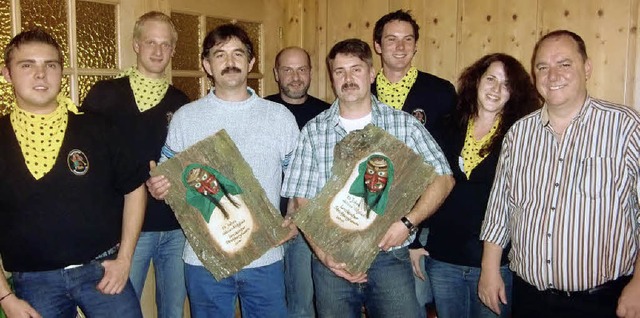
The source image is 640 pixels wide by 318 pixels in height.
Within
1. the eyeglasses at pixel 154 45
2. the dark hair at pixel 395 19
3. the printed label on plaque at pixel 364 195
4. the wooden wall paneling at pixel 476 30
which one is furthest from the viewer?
the wooden wall paneling at pixel 476 30

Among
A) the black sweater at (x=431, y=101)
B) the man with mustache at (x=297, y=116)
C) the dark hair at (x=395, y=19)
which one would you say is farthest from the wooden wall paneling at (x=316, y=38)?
the black sweater at (x=431, y=101)

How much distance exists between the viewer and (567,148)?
1909 mm

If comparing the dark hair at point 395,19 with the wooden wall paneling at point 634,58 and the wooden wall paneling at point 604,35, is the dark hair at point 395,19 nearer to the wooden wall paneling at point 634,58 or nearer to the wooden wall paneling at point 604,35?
the wooden wall paneling at point 604,35

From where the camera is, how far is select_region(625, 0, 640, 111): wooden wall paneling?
8.66 feet

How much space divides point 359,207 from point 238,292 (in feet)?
2.06

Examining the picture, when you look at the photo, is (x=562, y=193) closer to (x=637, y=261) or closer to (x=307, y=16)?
(x=637, y=261)

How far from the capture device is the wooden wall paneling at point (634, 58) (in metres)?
2.64

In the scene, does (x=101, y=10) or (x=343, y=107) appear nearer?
(x=343, y=107)

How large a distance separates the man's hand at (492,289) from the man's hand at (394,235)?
15.4 inches

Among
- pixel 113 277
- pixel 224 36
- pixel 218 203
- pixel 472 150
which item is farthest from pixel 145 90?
pixel 472 150

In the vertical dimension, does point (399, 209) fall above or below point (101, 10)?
below

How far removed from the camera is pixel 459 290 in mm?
2293

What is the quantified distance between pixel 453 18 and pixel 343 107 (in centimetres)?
138

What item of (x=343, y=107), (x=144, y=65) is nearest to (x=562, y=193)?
(x=343, y=107)
